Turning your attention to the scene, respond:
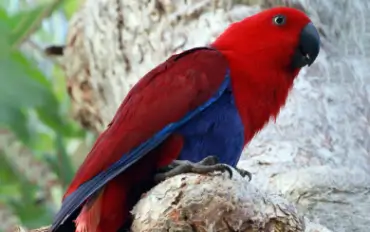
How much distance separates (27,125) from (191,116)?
3.62 ft

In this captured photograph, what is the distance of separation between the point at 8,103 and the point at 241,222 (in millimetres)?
1251

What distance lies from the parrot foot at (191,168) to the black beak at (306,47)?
50 cm

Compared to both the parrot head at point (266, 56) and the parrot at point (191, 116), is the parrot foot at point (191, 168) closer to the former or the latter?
the parrot at point (191, 116)

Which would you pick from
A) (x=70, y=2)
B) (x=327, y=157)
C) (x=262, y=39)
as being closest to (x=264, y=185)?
(x=327, y=157)

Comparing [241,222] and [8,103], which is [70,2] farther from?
[241,222]

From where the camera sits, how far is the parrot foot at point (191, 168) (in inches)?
56.5

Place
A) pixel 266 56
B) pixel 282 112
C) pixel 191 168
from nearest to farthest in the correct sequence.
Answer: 1. pixel 191 168
2. pixel 266 56
3. pixel 282 112

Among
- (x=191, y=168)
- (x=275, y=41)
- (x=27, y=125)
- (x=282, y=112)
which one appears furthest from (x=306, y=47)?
(x=27, y=125)

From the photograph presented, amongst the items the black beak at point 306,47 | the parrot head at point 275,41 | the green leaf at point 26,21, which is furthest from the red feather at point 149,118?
the green leaf at point 26,21

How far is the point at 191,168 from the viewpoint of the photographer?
150cm

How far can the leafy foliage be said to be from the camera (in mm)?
2471

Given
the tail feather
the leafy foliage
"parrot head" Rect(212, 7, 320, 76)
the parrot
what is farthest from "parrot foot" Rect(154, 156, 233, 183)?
the leafy foliage

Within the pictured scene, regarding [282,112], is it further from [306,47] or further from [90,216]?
[90,216]

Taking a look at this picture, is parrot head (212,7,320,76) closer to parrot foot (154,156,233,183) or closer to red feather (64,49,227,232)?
red feather (64,49,227,232)
